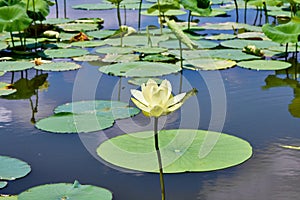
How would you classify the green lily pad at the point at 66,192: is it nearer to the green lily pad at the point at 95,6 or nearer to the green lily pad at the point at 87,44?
the green lily pad at the point at 87,44

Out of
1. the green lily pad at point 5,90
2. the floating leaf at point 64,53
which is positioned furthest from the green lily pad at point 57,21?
the green lily pad at point 5,90

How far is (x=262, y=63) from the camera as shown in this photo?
3.71 metres

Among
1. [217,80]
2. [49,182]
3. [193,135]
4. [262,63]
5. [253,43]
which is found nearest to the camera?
[49,182]

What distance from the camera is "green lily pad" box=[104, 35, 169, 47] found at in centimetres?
438

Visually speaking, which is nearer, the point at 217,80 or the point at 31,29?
the point at 217,80

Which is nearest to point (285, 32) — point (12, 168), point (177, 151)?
point (177, 151)

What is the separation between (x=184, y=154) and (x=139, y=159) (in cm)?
17

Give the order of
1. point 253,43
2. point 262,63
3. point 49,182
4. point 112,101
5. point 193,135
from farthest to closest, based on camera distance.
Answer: point 253,43
point 262,63
point 112,101
point 193,135
point 49,182

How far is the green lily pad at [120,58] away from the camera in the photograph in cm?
385

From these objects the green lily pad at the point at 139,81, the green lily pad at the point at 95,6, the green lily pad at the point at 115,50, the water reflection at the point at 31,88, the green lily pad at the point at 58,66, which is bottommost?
the water reflection at the point at 31,88

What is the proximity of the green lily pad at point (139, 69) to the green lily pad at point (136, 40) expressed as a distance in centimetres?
76

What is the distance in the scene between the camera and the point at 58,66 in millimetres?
3693

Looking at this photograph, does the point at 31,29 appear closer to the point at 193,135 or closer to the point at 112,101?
the point at 112,101

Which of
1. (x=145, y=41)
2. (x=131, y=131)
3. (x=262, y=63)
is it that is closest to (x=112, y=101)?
(x=131, y=131)
